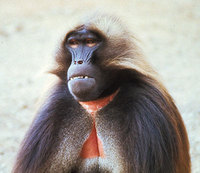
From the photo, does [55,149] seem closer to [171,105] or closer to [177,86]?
[171,105]

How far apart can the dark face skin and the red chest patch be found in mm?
97

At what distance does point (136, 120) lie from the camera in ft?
12.3

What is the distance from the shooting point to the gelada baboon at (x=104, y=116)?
3672 millimetres

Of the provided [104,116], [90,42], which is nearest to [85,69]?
[90,42]

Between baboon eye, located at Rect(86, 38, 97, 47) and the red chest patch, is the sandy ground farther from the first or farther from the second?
the red chest patch

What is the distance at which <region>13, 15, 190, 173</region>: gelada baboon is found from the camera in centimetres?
367

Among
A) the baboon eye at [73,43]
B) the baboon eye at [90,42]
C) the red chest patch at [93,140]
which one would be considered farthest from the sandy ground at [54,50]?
the red chest patch at [93,140]

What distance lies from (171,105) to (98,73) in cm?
76

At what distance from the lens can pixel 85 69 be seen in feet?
11.9

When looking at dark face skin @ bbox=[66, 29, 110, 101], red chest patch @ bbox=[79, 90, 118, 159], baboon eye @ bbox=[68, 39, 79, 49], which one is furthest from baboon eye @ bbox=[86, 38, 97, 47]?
red chest patch @ bbox=[79, 90, 118, 159]

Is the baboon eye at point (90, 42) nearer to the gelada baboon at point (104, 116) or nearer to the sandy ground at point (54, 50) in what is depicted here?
the gelada baboon at point (104, 116)

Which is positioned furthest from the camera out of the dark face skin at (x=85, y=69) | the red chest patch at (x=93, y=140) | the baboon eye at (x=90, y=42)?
the red chest patch at (x=93, y=140)

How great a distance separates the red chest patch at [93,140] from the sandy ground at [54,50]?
0.62 metres

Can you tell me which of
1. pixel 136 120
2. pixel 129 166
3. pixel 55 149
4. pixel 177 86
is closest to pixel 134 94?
pixel 136 120
